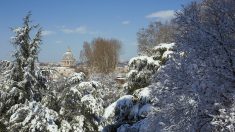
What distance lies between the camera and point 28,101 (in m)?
13.2

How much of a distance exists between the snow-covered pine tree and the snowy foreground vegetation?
0.11ft

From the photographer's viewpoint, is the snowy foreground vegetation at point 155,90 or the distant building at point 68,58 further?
the distant building at point 68,58

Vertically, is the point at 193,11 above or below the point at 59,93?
above

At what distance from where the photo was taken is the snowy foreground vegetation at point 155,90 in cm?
914

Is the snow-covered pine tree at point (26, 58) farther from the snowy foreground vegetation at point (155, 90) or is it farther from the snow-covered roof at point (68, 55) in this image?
the snow-covered roof at point (68, 55)

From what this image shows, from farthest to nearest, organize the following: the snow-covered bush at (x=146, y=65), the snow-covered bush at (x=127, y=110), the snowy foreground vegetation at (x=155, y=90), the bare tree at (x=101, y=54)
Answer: the bare tree at (x=101, y=54), the snow-covered bush at (x=146, y=65), the snow-covered bush at (x=127, y=110), the snowy foreground vegetation at (x=155, y=90)

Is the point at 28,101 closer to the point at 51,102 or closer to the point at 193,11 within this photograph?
the point at 51,102

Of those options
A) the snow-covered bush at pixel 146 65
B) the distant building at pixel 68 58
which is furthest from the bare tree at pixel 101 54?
the snow-covered bush at pixel 146 65

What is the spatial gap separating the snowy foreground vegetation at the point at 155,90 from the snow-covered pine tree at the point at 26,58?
3 cm

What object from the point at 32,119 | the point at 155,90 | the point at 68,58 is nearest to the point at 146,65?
the point at 155,90

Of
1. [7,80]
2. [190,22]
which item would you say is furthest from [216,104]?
[7,80]

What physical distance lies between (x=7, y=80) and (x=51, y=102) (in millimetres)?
1647

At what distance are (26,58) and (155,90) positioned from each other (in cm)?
526

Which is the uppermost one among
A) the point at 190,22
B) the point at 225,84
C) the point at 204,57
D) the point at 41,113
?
the point at 190,22
